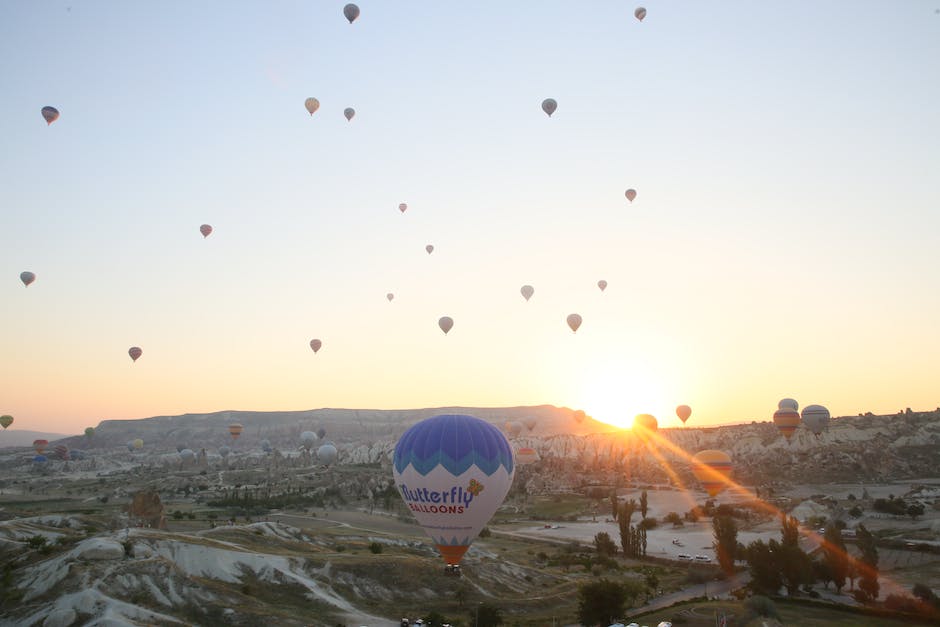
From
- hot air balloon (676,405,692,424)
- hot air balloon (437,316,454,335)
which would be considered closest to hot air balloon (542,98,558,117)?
hot air balloon (437,316,454,335)

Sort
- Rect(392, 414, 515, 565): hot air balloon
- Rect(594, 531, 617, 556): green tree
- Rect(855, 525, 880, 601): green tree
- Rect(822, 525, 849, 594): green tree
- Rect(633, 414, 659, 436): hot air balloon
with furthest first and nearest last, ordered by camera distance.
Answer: Rect(633, 414, 659, 436): hot air balloon < Rect(594, 531, 617, 556): green tree < Rect(822, 525, 849, 594): green tree < Rect(855, 525, 880, 601): green tree < Rect(392, 414, 515, 565): hot air balloon

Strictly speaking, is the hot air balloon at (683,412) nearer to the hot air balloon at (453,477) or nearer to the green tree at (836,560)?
the green tree at (836,560)

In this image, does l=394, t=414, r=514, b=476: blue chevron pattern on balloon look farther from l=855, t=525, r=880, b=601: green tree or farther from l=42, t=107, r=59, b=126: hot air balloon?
l=42, t=107, r=59, b=126: hot air balloon

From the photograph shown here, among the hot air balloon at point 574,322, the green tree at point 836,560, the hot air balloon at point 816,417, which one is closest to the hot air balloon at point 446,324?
the hot air balloon at point 574,322

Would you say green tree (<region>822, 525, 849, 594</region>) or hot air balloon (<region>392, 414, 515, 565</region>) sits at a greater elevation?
hot air balloon (<region>392, 414, 515, 565</region>)

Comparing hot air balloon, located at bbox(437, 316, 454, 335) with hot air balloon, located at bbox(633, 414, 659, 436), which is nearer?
hot air balloon, located at bbox(437, 316, 454, 335)

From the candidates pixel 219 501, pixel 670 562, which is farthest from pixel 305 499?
pixel 670 562
